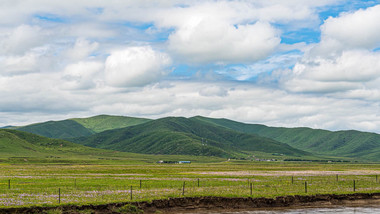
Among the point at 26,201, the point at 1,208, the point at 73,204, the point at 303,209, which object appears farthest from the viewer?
the point at 303,209

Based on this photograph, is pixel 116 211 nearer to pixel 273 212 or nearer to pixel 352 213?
pixel 273 212

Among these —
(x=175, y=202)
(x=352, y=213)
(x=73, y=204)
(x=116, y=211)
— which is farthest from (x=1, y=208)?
(x=352, y=213)

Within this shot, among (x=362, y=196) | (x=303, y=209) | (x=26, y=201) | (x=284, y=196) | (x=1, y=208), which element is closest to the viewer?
(x=1, y=208)

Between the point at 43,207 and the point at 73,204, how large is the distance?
3171 mm

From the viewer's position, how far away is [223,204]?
51625 mm

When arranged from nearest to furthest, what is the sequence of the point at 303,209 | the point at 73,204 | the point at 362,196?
the point at 73,204 < the point at 303,209 < the point at 362,196

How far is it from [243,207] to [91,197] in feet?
64.8

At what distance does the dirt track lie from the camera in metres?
44.6

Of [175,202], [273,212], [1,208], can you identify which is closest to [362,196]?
[273,212]

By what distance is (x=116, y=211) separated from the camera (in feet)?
147

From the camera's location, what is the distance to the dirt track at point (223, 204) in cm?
4456

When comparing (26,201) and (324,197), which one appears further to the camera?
(324,197)

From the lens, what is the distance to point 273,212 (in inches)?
1905

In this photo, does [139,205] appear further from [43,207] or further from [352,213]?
[352,213]
